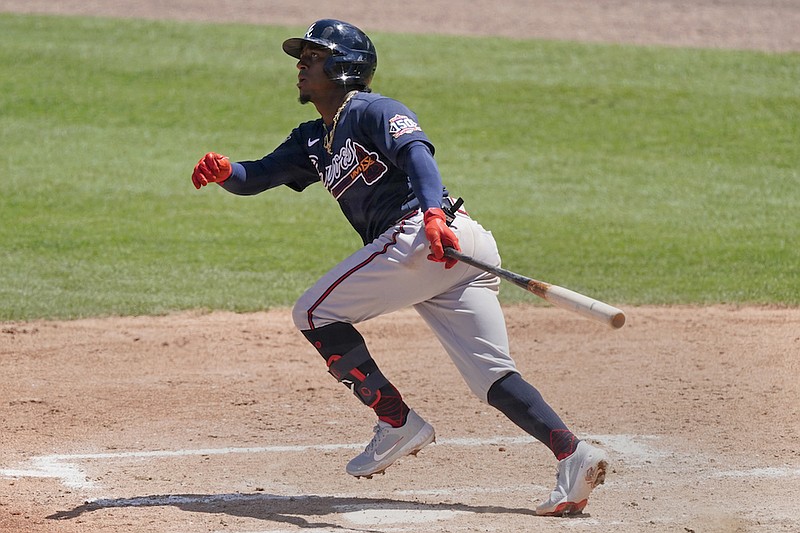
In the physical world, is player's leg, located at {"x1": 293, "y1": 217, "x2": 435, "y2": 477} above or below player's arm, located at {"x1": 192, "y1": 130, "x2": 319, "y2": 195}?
below

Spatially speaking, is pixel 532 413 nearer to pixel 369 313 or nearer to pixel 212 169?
pixel 369 313

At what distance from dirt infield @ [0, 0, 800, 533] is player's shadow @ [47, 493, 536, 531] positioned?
12 millimetres

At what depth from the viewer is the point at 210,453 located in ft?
16.4

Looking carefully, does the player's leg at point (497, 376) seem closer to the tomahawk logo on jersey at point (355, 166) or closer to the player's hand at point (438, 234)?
the player's hand at point (438, 234)

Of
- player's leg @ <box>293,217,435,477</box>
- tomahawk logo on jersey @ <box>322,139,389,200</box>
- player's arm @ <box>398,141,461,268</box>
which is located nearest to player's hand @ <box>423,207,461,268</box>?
player's arm @ <box>398,141,461,268</box>

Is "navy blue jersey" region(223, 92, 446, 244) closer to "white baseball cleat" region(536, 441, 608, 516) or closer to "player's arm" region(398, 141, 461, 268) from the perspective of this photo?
"player's arm" region(398, 141, 461, 268)

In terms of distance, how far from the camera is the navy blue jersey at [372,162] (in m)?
4.09

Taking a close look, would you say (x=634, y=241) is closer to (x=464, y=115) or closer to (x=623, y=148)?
(x=623, y=148)

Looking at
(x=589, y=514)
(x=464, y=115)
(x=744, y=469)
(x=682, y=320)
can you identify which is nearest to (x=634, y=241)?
(x=682, y=320)

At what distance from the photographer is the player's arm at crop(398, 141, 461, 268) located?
393 centimetres

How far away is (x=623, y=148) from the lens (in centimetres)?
1193

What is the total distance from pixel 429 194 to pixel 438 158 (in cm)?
759

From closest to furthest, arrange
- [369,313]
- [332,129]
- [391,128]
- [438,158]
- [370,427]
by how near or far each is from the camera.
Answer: [391,128], [369,313], [332,129], [370,427], [438,158]


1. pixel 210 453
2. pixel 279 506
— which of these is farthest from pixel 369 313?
pixel 210 453
